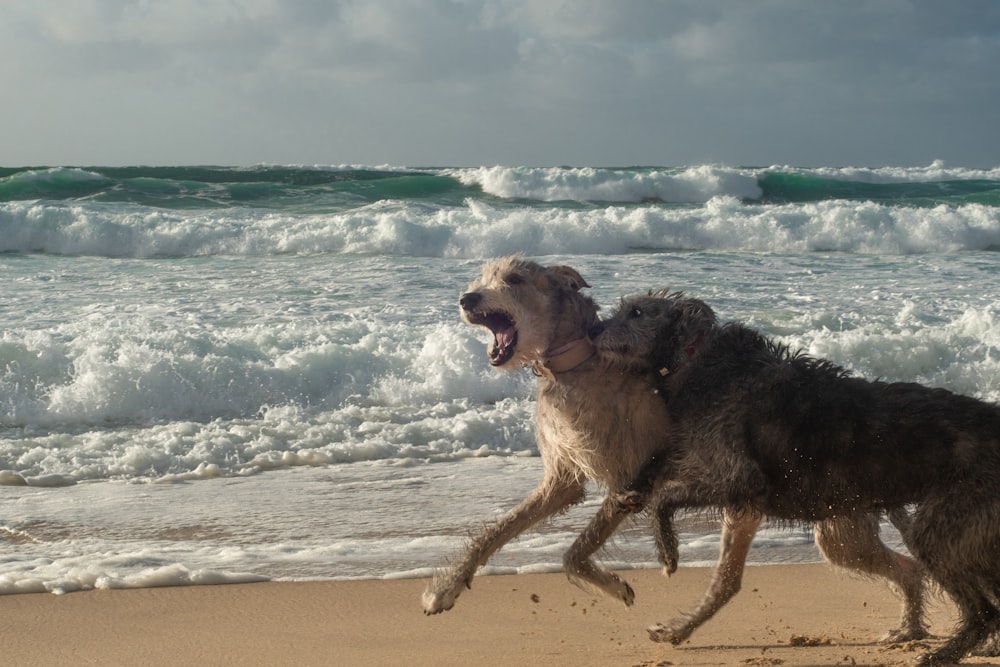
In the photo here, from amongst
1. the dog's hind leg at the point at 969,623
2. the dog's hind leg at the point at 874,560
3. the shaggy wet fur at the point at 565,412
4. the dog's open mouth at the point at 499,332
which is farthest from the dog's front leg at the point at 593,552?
the dog's hind leg at the point at 969,623

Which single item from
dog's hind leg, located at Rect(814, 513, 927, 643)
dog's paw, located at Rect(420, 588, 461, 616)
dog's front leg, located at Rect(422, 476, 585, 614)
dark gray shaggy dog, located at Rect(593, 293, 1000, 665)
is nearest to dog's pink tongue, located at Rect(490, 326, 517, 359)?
dark gray shaggy dog, located at Rect(593, 293, 1000, 665)

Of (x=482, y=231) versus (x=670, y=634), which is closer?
(x=670, y=634)

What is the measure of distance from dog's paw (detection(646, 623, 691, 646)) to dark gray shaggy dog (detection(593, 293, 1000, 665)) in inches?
20.6

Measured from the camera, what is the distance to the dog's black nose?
16.2ft

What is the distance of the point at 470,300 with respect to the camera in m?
4.94

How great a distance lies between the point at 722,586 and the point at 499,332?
145cm

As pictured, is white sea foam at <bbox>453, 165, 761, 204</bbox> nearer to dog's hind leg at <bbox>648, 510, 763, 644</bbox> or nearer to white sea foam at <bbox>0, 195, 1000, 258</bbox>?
white sea foam at <bbox>0, 195, 1000, 258</bbox>

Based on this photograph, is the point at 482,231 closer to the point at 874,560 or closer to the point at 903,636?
the point at 874,560

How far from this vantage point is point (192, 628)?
4.64m

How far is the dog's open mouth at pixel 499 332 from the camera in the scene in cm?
493

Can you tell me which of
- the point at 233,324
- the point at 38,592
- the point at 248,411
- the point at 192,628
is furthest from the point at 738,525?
the point at 233,324

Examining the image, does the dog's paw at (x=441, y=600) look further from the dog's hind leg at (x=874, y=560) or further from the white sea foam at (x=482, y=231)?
the white sea foam at (x=482, y=231)

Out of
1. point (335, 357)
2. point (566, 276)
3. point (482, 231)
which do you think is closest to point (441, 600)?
point (566, 276)

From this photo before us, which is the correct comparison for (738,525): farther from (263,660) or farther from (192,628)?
(192,628)
